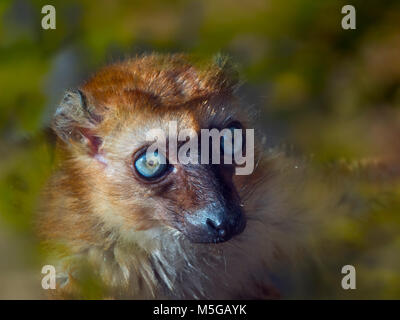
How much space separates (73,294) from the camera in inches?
62.1

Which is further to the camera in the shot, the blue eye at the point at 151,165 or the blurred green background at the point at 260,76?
the blurred green background at the point at 260,76

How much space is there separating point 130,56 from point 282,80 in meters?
0.43

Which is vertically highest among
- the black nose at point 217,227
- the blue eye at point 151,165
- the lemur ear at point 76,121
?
the lemur ear at point 76,121

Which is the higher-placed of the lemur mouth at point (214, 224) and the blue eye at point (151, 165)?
the blue eye at point (151, 165)

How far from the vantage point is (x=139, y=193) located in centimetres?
153

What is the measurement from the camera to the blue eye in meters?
1.49

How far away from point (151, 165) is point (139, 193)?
0.27 ft

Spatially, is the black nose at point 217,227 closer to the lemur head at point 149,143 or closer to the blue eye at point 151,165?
the lemur head at point 149,143

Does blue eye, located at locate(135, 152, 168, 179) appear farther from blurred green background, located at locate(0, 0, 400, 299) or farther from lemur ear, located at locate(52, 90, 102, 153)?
blurred green background, located at locate(0, 0, 400, 299)

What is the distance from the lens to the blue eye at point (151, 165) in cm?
149

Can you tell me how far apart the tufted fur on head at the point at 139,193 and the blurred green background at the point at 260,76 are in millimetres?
62

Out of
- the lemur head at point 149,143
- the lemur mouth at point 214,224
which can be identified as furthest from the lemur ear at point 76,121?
the lemur mouth at point 214,224
